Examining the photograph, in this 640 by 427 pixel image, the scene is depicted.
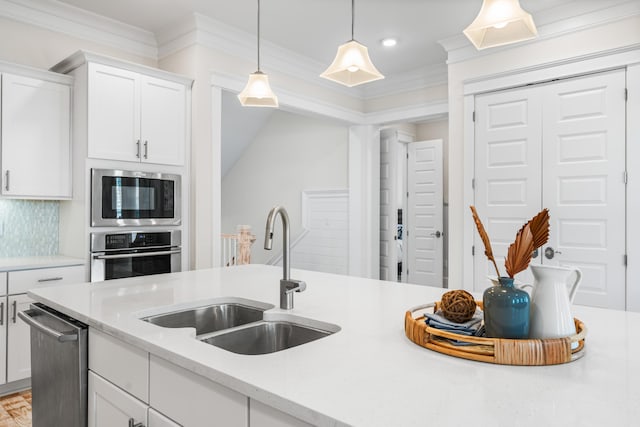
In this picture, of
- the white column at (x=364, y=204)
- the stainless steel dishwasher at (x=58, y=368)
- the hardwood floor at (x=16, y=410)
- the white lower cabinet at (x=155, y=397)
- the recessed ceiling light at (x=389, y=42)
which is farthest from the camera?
the white column at (x=364, y=204)

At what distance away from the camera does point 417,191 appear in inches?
248

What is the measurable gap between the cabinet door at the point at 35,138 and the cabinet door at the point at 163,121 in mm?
543

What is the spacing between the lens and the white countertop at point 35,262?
9.19ft

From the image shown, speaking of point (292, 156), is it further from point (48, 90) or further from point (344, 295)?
point (344, 295)

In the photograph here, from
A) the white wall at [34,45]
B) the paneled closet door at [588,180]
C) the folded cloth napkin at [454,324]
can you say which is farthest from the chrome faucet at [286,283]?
the white wall at [34,45]

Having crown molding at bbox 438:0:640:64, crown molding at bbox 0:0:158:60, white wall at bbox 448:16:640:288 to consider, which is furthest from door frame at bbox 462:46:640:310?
crown molding at bbox 0:0:158:60

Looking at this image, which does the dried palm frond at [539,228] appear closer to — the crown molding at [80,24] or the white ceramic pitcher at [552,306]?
the white ceramic pitcher at [552,306]

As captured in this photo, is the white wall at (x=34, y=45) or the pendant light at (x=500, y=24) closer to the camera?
the pendant light at (x=500, y=24)

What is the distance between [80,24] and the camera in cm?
346

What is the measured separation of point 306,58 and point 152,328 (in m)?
3.73

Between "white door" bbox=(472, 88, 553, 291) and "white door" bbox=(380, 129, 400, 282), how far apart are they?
1.85 m

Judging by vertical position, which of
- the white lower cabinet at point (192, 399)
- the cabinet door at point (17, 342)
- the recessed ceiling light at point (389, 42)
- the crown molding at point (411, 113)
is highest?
the recessed ceiling light at point (389, 42)

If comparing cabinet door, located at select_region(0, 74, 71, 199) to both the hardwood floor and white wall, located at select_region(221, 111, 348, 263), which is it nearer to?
the hardwood floor

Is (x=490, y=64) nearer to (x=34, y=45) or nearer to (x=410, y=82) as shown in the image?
(x=410, y=82)
